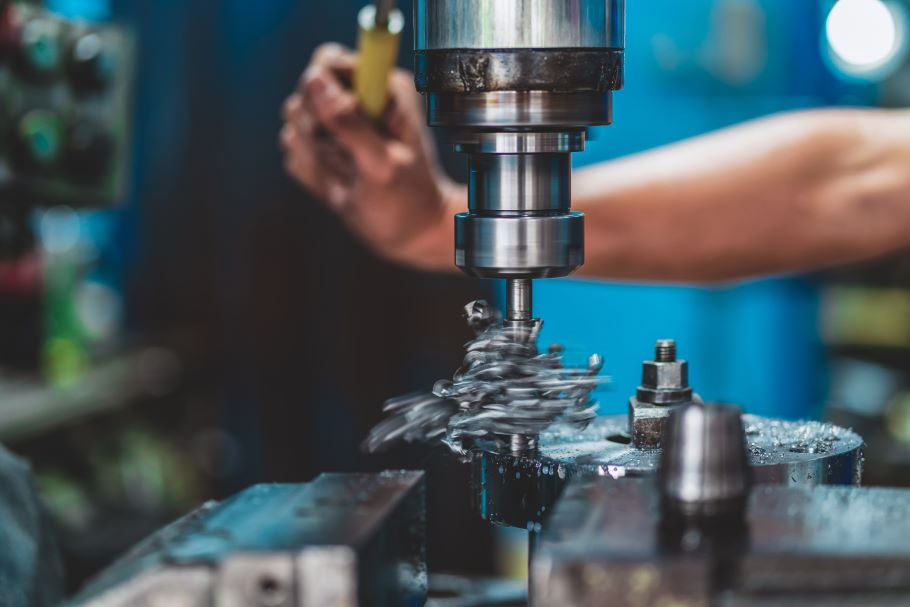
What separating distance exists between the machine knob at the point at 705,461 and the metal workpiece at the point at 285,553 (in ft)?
0.52

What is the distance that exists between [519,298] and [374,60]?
1.75 feet

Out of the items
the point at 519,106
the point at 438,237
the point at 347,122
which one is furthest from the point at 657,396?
the point at 438,237

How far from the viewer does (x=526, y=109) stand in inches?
30.6

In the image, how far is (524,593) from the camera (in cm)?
101

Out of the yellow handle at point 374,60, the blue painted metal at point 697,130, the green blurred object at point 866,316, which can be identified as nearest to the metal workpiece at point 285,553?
the yellow handle at point 374,60

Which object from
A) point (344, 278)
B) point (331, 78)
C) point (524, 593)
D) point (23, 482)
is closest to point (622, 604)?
point (524, 593)

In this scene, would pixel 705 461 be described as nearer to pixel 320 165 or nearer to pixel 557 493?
pixel 557 493

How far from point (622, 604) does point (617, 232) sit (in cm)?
128

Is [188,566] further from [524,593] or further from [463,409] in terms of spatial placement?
[524,593]

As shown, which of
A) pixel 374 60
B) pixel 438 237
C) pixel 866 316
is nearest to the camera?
pixel 374 60

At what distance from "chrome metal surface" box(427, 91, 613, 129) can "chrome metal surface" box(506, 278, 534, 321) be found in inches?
4.4

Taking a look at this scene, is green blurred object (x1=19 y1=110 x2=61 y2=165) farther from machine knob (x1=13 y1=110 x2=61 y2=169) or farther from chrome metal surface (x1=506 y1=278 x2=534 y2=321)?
chrome metal surface (x1=506 y1=278 x2=534 y2=321)

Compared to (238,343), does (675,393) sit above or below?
above

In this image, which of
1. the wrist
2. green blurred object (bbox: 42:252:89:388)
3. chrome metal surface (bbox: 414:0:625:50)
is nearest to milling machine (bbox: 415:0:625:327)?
chrome metal surface (bbox: 414:0:625:50)
